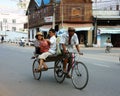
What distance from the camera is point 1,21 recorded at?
105250mm

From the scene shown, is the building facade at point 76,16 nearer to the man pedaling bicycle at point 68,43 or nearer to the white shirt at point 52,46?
the white shirt at point 52,46

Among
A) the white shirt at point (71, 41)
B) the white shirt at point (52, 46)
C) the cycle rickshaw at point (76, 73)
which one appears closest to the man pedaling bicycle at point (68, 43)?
the white shirt at point (71, 41)

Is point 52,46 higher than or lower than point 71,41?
lower

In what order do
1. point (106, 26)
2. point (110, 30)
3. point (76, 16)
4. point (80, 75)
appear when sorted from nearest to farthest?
point (80, 75), point (110, 30), point (76, 16), point (106, 26)

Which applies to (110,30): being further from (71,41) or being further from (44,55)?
(71,41)

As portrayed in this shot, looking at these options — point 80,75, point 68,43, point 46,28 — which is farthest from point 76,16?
point 80,75

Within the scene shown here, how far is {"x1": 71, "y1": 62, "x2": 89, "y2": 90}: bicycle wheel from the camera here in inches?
350

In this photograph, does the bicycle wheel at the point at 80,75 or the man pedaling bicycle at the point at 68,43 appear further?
the man pedaling bicycle at the point at 68,43

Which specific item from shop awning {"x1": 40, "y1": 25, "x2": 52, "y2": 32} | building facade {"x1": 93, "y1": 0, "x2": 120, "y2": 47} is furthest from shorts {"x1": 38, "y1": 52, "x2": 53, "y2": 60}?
shop awning {"x1": 40, "y1": 25, "x2": 52, "y2": 32}

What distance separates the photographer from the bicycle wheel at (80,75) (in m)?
8.88

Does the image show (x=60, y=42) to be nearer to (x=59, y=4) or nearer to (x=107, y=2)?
(x=59, y=4)

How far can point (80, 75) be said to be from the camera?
9031 mm

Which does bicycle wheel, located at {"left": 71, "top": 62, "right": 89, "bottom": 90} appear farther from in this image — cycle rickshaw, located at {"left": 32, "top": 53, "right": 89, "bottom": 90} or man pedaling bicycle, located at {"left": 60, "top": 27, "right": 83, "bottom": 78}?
man pedaling bicycle, located at {"left": 60, "top": 27, "right": 83, "bottom": 78}

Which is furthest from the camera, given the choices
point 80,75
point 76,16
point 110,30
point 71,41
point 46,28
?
point 46,28
